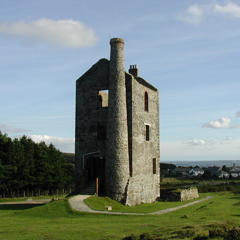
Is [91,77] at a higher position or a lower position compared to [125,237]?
higher

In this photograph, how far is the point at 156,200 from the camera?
31.8 metres

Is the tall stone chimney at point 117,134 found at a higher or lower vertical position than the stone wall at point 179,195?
higher

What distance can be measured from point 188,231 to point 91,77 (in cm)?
1863

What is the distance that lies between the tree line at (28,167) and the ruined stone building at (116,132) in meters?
18.3

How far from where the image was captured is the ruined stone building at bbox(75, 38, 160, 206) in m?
25.8

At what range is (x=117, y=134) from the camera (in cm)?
2580

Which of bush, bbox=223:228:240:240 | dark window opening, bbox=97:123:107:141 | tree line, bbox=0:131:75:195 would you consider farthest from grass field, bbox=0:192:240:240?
tree line, bbox=0:131:75:195

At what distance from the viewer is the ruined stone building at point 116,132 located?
25.8 m

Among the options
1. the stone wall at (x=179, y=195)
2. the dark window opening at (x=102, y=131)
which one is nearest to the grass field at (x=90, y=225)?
the dark window opening at (x=102, y=131)

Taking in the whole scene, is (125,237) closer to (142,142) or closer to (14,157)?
(142,142)

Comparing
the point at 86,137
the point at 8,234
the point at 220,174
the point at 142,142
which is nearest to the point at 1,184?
the point at 86,137

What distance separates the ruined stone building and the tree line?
18.3m

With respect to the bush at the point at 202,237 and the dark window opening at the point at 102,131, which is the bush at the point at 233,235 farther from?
the dark window opening at the point at 102,131

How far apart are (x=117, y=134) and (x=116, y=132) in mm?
173
